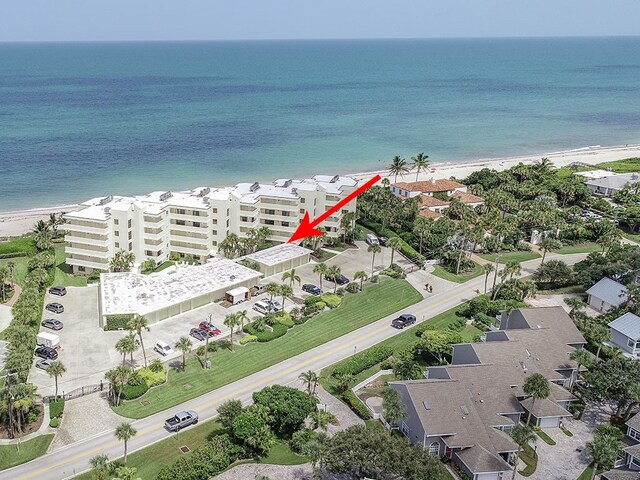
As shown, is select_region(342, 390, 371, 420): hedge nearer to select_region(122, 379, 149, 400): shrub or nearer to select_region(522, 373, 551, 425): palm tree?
select_region(522, 373, 551, 425): palm tree

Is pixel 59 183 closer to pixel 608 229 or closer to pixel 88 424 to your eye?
pixel 88 424

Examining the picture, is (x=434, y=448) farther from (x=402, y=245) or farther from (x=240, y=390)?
(x=402, y=245)

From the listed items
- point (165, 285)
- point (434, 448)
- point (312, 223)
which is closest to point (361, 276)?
point (312, 223)

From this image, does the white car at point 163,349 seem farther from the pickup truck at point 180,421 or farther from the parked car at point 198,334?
the pickup truck at point 180,421

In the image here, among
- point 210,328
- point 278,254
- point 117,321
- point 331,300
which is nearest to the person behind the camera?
point 117,321

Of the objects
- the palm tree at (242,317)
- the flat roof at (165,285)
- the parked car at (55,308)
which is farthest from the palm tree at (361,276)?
the parked car at (55,308)
